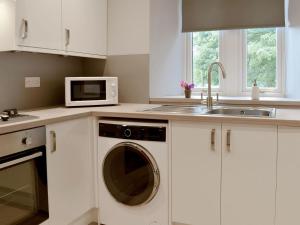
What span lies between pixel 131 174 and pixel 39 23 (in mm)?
1217

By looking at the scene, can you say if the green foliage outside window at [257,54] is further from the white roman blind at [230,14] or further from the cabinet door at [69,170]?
the cabinet door at [69,170]

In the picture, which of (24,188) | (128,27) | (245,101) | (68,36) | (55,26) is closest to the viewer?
(24,188)

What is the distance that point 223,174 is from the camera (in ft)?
6.81

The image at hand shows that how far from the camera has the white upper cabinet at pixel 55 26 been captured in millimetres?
2068

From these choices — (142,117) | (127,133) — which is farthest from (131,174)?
(142,117)

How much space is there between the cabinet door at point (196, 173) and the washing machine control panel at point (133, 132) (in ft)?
0.33

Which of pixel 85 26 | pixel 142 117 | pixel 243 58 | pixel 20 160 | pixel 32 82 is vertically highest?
pixel 85 26

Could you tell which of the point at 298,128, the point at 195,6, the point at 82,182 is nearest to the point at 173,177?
the point at 82,182

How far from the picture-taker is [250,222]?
80.6 inches

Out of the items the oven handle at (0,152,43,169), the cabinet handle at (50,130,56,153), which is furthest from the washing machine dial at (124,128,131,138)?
the oven handle at (0,152,43,169)

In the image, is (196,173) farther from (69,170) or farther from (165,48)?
(165,48)

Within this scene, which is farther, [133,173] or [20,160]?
[133,173]

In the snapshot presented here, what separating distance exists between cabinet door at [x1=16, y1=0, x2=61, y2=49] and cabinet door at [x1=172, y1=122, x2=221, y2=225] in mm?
1064

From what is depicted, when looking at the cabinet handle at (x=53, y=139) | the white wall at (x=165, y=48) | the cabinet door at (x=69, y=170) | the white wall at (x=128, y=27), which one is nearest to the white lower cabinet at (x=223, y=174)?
the cabinet door at (x=69, y=170)
